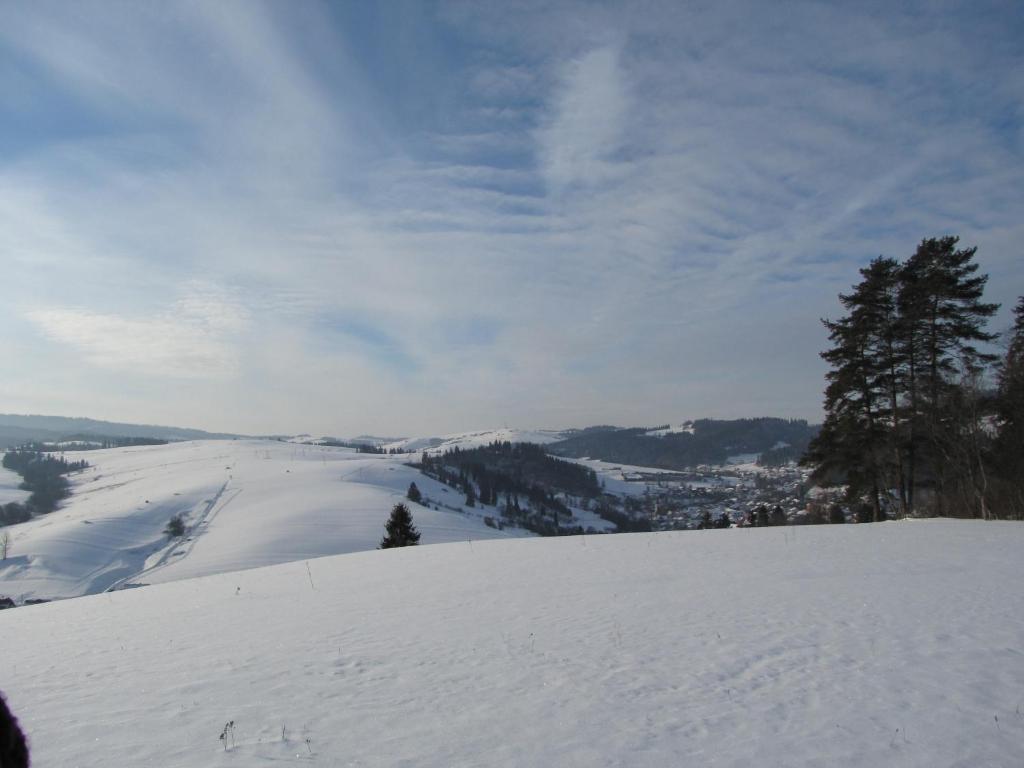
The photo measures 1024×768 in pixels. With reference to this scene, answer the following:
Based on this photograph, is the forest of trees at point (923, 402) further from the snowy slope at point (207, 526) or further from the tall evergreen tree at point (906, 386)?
the snowy slope at point (207, 526)

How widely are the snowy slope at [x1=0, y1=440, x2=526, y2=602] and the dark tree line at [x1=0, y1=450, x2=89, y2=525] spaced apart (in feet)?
16.1

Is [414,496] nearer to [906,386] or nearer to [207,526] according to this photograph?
[207,526]

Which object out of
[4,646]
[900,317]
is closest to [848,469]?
[900,317]

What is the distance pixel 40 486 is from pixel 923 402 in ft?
666

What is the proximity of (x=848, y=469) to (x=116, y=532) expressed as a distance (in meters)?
110

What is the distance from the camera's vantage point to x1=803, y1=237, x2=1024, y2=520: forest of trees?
67.5 feet

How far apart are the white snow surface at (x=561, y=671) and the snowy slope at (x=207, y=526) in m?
58.5

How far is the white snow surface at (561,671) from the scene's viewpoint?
4.66 metres

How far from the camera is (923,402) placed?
21.3m

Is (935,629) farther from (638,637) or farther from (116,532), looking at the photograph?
(116,532)

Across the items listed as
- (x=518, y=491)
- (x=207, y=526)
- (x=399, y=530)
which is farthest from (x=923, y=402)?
(x=518, y=491)

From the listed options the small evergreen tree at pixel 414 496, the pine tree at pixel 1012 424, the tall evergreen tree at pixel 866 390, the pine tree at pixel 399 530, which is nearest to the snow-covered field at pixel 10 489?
the small evergreen tree at pixel 414 496

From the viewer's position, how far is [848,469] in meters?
23.5

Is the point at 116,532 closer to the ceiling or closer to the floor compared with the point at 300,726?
closer to the floor
